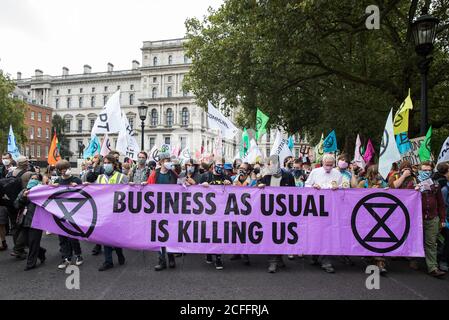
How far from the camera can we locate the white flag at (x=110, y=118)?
9258 mm

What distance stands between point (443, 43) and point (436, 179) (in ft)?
39.1

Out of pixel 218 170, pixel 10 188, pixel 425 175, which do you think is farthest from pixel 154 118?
pixel 425 175

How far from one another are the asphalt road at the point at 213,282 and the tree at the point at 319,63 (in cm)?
772

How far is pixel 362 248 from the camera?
19.8 feet

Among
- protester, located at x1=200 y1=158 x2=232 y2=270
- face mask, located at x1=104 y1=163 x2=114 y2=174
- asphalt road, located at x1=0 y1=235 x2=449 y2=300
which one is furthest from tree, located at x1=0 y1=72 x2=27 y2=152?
protester, located at x1=200 y1=158 x2=232 y2=270

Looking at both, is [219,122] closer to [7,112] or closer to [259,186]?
[259,186]

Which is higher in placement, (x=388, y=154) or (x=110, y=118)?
(x=110, y=118)

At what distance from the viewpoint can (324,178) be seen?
6.54 m

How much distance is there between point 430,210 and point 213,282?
3669 millimetres

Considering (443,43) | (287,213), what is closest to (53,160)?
(287,213)

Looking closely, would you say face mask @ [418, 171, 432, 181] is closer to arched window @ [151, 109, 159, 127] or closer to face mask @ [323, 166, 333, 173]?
face mask @ [323, 166, 333, 173]

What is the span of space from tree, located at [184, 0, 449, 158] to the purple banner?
22.2 feet

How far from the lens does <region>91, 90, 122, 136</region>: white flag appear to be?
9258 millimetres
